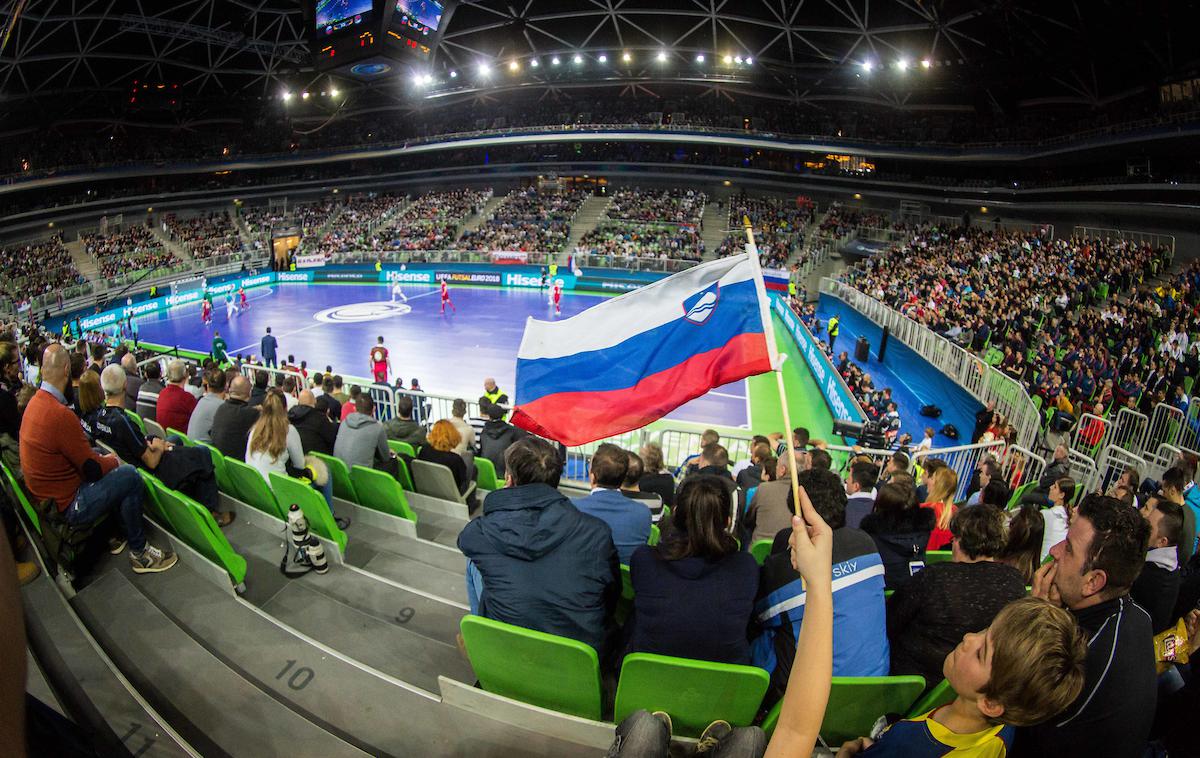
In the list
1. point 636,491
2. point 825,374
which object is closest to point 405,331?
point 825,374

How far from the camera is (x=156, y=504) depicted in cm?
523

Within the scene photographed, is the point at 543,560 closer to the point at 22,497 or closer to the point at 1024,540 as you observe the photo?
the point at 1024,540

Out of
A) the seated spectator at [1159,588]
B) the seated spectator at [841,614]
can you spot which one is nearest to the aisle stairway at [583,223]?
the seated spectator at [1159,588]

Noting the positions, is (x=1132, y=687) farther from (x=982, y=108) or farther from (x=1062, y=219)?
(x=982, y=108)

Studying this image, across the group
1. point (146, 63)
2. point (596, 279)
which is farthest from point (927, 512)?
point (146, 63)

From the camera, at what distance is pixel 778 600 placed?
125 inches

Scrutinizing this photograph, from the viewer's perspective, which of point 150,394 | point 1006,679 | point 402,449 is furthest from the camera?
point 150,394

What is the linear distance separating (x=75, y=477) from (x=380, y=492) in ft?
7.66

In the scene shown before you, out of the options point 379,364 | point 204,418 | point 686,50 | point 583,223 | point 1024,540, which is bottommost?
point 379,364

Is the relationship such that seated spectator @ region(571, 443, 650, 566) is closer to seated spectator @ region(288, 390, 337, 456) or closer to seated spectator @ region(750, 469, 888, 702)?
seated spectator @ region(750, 469, 888, 702)

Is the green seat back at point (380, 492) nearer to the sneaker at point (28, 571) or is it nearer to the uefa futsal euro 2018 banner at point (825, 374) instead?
the sneaker at point (28, 571)

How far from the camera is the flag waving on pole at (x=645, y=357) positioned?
4.49 m

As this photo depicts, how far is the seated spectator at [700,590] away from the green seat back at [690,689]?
0.16 m

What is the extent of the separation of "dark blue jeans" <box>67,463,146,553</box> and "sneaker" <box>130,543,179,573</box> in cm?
Result: 6
